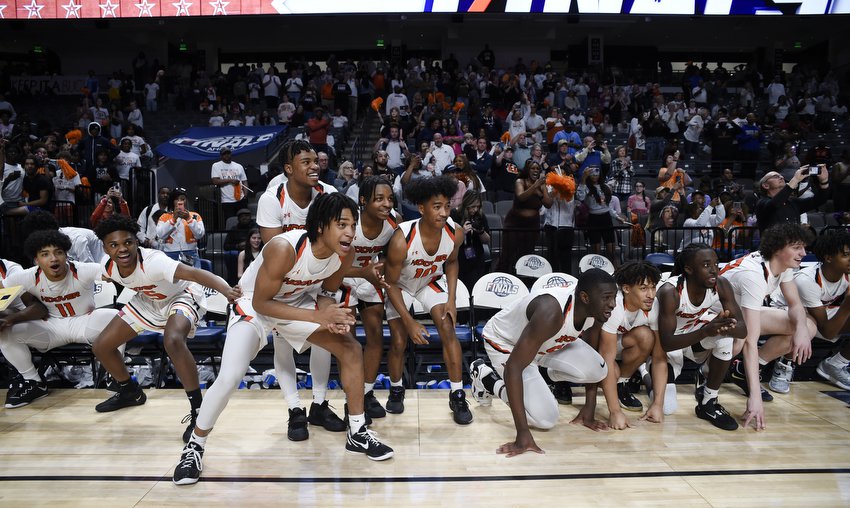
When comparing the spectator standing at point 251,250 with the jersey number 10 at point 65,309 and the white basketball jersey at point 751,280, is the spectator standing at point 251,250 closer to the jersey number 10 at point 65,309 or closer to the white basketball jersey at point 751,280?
the jersey number 10 at point 65,309

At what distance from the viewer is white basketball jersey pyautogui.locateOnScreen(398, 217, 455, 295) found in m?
5.05

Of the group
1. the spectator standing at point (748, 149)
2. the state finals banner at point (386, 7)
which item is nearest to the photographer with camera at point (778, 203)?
the spectator standing at point (748, 149)

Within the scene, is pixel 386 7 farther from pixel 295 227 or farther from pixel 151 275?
pixel 151 275

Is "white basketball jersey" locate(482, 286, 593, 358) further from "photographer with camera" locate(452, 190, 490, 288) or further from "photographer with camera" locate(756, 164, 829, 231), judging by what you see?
"photographer with camera" locate(756, 164, 829, 231)

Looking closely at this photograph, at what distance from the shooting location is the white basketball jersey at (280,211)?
5039 millimetres

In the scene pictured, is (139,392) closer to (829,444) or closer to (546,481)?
(546,481)

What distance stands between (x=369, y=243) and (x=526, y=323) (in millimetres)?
1252

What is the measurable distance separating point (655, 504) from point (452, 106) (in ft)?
A: 43.0

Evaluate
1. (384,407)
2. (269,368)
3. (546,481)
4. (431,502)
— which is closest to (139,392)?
(269,368)

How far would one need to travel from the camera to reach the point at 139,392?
536cm

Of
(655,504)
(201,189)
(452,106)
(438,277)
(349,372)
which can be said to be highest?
(452,106)

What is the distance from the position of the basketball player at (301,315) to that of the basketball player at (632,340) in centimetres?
166

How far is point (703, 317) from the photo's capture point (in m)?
5.25

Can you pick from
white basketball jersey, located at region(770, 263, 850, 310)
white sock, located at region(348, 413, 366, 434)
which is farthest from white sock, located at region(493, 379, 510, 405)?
white basketball jersey, located at region(770, 263, 850, 310)
